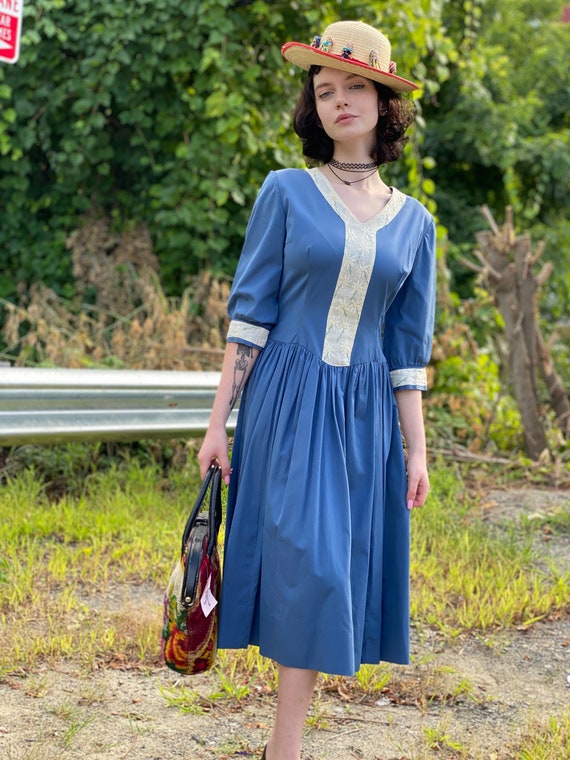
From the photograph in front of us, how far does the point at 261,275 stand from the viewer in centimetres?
220

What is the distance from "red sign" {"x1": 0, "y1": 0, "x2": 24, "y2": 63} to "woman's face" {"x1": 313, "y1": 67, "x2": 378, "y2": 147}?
194 centimetres

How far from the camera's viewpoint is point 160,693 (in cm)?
272

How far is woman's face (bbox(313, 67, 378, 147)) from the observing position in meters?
2.23

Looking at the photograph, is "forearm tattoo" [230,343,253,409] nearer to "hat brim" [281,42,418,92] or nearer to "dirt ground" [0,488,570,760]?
"hat brim" [281,42,418,92]

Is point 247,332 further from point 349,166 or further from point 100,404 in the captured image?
point 100,404

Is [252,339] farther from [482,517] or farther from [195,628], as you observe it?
[482,517]

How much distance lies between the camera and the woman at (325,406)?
2.08 meters

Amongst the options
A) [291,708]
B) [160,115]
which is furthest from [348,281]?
[160,115]

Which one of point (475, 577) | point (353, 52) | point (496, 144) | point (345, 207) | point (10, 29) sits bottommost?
point (475, 577)

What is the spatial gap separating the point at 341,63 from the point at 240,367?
72 centimetres

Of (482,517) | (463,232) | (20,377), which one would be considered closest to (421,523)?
(482,517)

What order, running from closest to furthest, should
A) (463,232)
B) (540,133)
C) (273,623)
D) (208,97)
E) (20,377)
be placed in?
(273,623), (20,377), (208,97), (463,232), (540,133)

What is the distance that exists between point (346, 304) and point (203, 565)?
66cm

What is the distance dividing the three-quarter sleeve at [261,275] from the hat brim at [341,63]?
0.28 m
